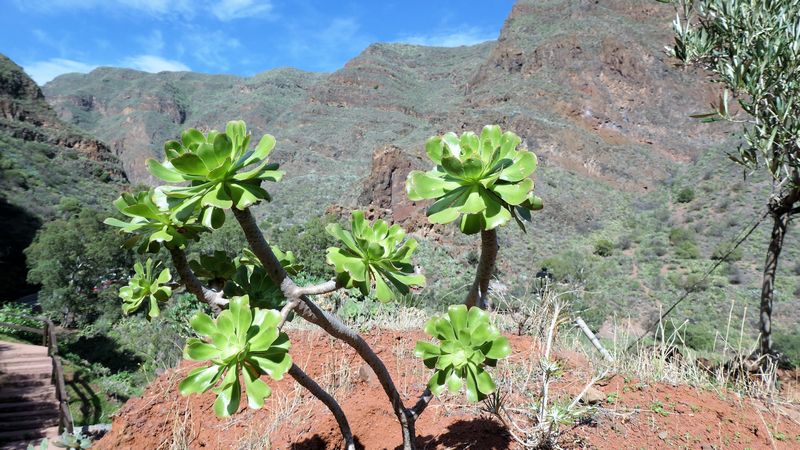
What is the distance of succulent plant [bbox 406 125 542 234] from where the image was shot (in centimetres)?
133

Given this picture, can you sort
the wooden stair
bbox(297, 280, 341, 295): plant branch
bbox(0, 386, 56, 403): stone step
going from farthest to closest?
bbox(0, 386, 56, 403): stone step, the wooden stair, bbox(297, 280, 341, 295): plant branch

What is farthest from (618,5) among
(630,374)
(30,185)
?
(30,185)

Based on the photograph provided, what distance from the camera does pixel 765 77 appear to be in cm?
395

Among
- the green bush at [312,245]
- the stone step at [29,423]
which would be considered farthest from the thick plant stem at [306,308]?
the green bush at [312,245]

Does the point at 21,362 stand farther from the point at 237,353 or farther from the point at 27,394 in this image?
the point at 237,353

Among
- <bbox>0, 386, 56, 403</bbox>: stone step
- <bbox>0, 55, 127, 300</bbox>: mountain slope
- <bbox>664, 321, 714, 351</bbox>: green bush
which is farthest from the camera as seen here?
<bbox>0, 55, 127, 300</bbox>: mountain slope

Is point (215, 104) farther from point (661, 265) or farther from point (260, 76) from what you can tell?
point (661, 265)

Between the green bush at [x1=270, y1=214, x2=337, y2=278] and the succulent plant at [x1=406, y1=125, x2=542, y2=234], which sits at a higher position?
the succulent plant at [x1=406, y1=125, x2=542, y2=234]

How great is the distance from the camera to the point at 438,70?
232 feet

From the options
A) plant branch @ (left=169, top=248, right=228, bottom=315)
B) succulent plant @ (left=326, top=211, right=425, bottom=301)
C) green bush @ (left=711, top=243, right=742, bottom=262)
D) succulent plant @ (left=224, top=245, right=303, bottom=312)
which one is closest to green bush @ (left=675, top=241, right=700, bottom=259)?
green bush @ (left=711, top=243, right=742, bottom=262)

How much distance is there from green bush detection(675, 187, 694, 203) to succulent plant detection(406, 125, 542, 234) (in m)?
29.3

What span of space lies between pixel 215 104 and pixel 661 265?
84552mm

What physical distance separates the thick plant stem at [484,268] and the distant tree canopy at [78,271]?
20.2 metres

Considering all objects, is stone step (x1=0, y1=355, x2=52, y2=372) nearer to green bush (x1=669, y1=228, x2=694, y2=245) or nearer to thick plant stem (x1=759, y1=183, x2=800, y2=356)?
thick plant stem (x1=759, y1=183, x2=800, y2=356)
